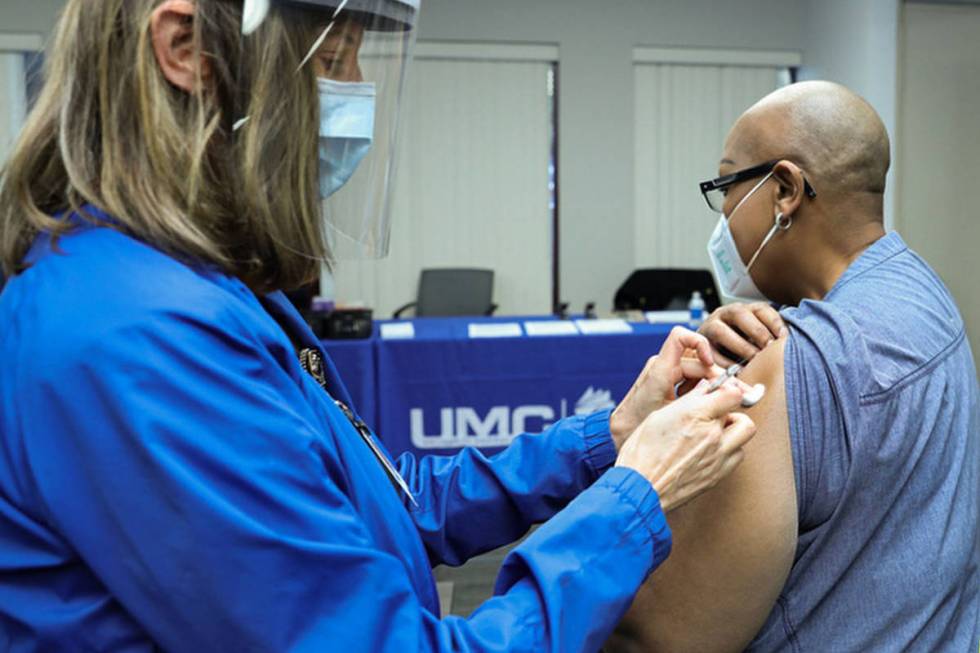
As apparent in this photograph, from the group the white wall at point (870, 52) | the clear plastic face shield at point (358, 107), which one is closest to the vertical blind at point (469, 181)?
the white wall at point (870, 52)

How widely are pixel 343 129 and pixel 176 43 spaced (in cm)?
18

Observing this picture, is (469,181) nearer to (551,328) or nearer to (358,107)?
(551,328)

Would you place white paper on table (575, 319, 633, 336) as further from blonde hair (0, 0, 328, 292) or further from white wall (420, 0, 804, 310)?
blonde hair (0, 0, 328, 292)

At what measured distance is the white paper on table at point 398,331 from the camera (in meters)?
3.13

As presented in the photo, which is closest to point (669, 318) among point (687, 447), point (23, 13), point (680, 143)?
point (680, 143)

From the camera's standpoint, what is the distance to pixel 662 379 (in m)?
1.04

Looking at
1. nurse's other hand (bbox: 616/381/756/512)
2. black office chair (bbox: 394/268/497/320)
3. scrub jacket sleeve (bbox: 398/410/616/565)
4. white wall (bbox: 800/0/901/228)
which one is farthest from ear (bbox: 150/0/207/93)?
white wall (bbox: 800/0/901/228)

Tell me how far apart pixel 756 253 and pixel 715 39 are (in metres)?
4.86

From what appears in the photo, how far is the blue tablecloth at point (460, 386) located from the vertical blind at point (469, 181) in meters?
2.25

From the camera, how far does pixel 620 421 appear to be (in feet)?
3.49

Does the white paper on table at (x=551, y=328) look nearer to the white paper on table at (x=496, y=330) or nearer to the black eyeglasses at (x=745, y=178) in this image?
the white paper on table at (x=496, y=330)

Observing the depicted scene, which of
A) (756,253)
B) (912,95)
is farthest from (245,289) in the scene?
(912,95)

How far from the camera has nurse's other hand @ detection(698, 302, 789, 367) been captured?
0.94m

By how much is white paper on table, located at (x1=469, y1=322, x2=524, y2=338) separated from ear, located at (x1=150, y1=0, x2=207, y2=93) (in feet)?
8.17
